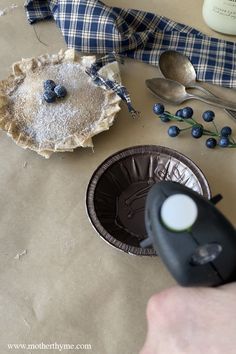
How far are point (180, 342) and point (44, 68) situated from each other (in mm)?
462

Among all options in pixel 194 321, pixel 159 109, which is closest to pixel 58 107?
pixel 159 109

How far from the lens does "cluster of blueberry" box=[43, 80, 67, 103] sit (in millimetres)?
642

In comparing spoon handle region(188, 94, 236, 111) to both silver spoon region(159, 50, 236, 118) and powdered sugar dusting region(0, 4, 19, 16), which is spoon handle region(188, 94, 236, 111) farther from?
powdered sugar dusting region(0, 4, 19, 16)

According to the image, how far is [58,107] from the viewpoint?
0.65 meters

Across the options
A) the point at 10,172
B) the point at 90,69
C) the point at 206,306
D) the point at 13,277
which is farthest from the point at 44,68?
the point at 206,306

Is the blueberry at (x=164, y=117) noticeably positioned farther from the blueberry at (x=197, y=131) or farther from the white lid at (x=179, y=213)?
the white lid at (x=179, y=213)

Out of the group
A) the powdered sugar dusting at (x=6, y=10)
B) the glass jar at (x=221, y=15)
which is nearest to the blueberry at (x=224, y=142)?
the glass jar at (x=221, y=15)

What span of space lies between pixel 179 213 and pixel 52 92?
340 mm

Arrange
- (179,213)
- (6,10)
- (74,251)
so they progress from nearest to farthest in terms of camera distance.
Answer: (179,213) → (74,251) → (6,10)

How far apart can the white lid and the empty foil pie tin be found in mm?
176

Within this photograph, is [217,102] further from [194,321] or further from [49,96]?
[194,321]

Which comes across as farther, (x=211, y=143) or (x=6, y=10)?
(x=6, y=10)

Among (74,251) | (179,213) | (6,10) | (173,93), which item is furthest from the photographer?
(6,10)

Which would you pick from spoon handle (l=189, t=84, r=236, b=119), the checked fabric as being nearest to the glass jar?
the checked fabric
